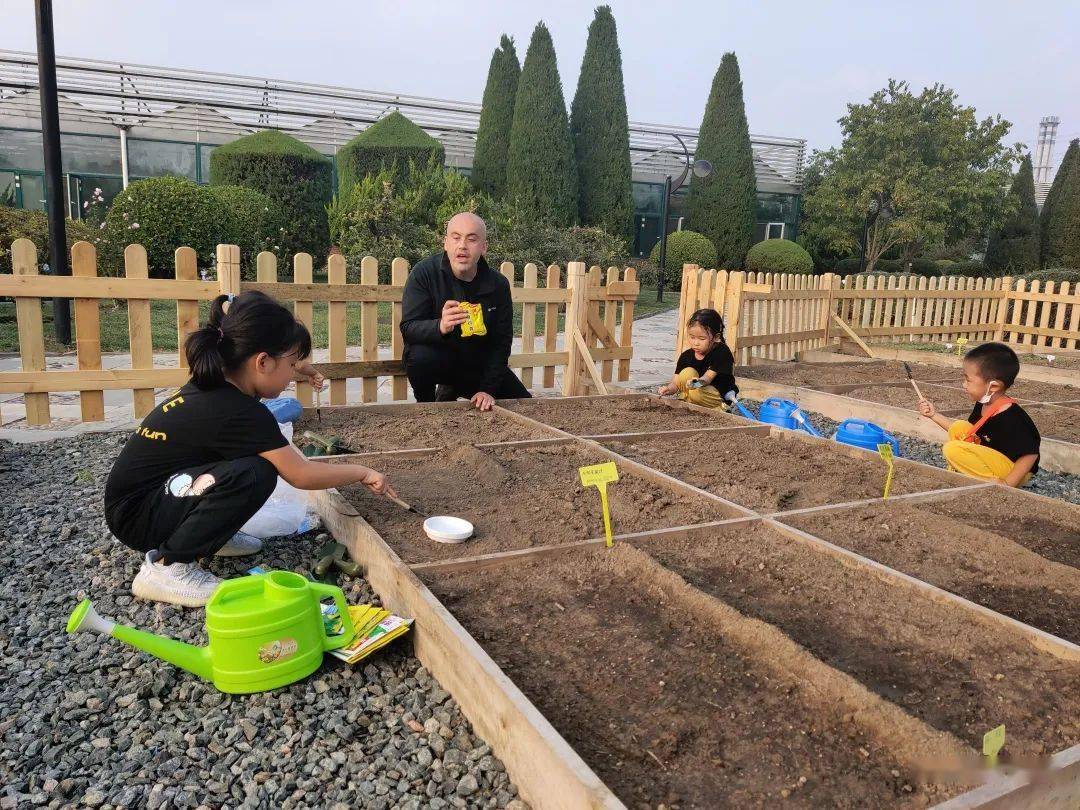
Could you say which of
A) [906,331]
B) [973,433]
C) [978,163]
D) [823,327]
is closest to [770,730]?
[973,433]

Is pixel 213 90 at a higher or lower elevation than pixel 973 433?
higher

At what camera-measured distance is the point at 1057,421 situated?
5734 mm

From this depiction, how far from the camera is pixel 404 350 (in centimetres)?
541

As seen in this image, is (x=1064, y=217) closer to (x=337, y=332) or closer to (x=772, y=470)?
(x=772, y=470)

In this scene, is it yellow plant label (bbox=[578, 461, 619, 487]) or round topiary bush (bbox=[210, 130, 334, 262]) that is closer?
yellow plant label (bbox=[578, 461, 619, 487])

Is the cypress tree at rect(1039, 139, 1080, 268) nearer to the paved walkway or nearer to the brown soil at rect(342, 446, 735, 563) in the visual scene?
the paved walkway

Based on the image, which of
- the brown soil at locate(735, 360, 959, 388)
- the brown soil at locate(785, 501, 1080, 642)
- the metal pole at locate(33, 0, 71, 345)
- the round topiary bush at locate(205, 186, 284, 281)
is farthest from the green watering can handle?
the round topiary bush at locate(205, 186, 284, 281)

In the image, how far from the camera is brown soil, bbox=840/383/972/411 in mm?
6191

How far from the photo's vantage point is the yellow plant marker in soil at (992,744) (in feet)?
5.12

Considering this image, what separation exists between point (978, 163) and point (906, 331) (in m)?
17.5

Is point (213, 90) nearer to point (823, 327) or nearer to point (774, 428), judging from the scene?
point (823, 327)

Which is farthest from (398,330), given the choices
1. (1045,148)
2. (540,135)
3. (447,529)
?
(1045,148)

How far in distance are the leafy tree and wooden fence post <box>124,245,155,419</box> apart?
22.8 metres

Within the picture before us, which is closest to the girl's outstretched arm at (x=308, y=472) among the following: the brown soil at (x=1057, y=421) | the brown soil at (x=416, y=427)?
the brown soil at (x=416, y=427)
